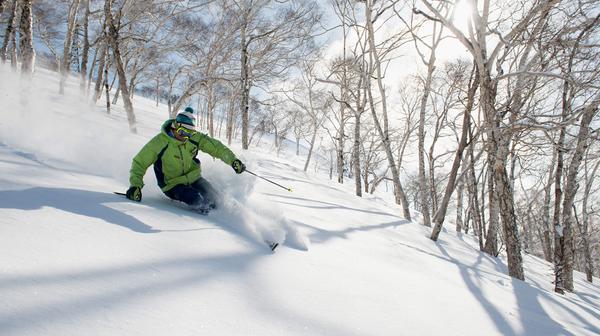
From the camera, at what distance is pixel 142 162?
291cm

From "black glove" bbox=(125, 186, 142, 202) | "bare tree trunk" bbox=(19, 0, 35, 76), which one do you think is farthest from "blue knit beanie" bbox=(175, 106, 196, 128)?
"bare tree trunk" bbox=(19, 0, 35, 76)

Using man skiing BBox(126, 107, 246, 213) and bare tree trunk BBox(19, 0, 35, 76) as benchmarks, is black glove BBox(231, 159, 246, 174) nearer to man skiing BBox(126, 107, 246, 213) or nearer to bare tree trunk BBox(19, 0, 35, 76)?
man skiing BBox(126, 107, 246, 213)

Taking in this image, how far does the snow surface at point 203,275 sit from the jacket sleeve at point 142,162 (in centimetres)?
24

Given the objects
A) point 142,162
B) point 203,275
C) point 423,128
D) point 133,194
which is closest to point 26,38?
point 142,162

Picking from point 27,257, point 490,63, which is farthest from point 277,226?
point 490,63

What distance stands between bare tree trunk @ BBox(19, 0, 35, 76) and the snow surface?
272 centimetres

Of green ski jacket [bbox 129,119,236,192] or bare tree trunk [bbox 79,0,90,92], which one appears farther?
bare tree trunk [bbox 79,0,90,92]

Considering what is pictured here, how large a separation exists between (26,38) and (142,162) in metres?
4.94

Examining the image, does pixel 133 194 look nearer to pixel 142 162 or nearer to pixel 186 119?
pixel 142 162

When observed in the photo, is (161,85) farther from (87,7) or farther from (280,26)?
(280,26)

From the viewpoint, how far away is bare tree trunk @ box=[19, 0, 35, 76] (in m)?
5.44

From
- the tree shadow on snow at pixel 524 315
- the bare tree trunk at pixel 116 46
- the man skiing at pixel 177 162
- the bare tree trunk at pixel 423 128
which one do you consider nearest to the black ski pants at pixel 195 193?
the man skiing at pixel 177 162

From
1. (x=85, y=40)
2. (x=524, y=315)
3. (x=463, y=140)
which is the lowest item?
(x=524, y=315)

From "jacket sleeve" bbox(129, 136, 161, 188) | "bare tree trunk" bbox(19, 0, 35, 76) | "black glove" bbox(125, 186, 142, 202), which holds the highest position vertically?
"bare tree trunk" bbox(19, 0, 35, 76)
